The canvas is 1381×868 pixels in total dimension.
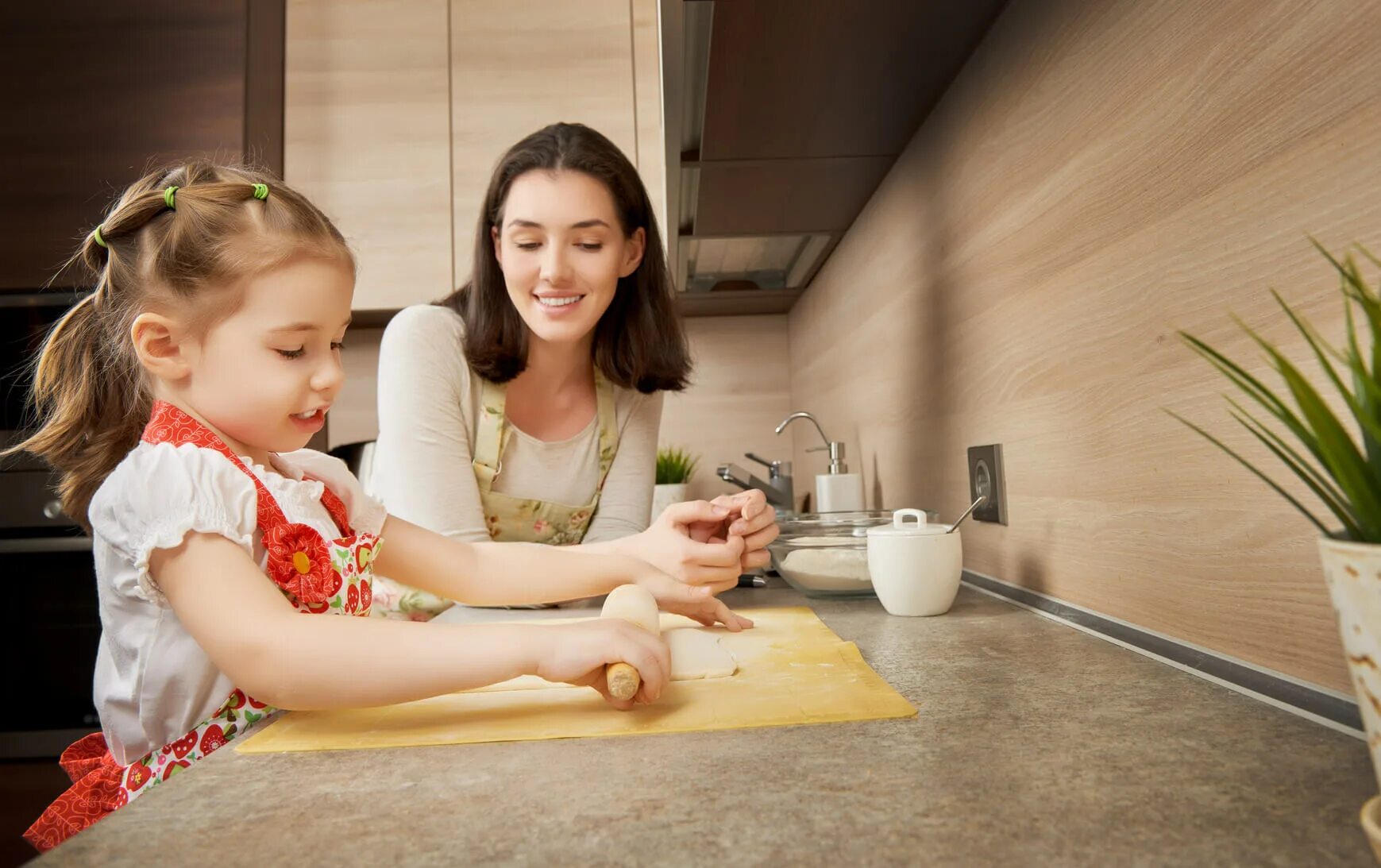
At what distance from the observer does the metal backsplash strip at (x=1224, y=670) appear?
18.6 inches

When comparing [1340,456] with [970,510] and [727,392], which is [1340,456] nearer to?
[970,510]

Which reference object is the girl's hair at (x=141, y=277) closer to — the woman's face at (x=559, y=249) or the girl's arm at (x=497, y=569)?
the girl's arm at (x=497, y=569)

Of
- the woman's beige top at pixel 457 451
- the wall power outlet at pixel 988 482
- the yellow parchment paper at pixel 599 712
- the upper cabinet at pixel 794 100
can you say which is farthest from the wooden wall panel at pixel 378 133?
the yellow parchment paper at pixel 599 712

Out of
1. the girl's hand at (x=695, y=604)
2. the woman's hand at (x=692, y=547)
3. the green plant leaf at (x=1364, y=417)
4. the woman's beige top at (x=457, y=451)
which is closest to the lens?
the green plant leaf at (x=1364, y=417)

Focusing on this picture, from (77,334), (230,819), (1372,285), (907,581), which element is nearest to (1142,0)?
(1372,285)

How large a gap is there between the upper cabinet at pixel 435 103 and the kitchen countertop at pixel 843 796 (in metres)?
2.09

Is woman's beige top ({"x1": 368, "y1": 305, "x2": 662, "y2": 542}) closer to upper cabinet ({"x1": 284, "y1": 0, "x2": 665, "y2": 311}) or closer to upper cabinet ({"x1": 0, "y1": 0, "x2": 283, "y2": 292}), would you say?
upper cabinet ({"x1": 284, "y1": 0, "x2": 665, "y2": 311})

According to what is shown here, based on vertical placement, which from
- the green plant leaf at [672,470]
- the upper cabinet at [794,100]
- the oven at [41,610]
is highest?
the upper cabinet at [794,100]

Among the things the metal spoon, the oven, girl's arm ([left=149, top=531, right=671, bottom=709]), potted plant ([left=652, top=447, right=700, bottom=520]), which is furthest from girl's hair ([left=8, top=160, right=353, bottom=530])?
potted plant ([left=652, top=447, right=700, bottom=520])

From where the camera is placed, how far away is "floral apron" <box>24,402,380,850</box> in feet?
2.21

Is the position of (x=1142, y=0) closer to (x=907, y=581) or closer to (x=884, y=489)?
(x=907, y=581)

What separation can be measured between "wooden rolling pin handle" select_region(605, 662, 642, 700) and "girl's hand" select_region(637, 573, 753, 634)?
1.00 ft

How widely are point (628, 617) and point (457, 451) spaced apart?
617 mm

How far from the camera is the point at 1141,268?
0.67 m
